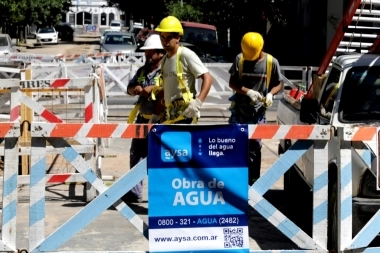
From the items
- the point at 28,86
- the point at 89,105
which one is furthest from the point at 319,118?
the point at 28,86

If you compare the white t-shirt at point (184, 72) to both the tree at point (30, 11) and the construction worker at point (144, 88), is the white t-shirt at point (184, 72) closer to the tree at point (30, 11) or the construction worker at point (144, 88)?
the construction worker at point (144, 88)

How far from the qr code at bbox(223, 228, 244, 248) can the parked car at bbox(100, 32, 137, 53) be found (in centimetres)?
3113

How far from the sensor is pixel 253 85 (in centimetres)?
938

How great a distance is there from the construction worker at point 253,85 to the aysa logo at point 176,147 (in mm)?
3127

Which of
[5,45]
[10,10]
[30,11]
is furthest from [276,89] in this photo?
[30,11]

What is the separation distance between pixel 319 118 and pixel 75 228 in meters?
2.85

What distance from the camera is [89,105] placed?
394 inches

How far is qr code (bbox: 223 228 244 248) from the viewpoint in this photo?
20.6 ft

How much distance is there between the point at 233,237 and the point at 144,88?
127 inches

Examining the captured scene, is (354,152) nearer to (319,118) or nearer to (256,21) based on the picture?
(319,118)

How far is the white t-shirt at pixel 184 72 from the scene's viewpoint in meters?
8.41

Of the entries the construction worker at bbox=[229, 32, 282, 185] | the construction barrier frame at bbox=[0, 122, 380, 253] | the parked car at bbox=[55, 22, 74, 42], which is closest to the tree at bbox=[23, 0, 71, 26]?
the parked car at bbox=[55, 22, 74, 42]

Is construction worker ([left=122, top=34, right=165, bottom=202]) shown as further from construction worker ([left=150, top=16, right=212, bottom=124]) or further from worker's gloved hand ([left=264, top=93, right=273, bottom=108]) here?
worker's gloved hand ([left=264, top=93, right=273, bottom=108])

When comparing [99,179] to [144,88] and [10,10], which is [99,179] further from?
[10,10]
